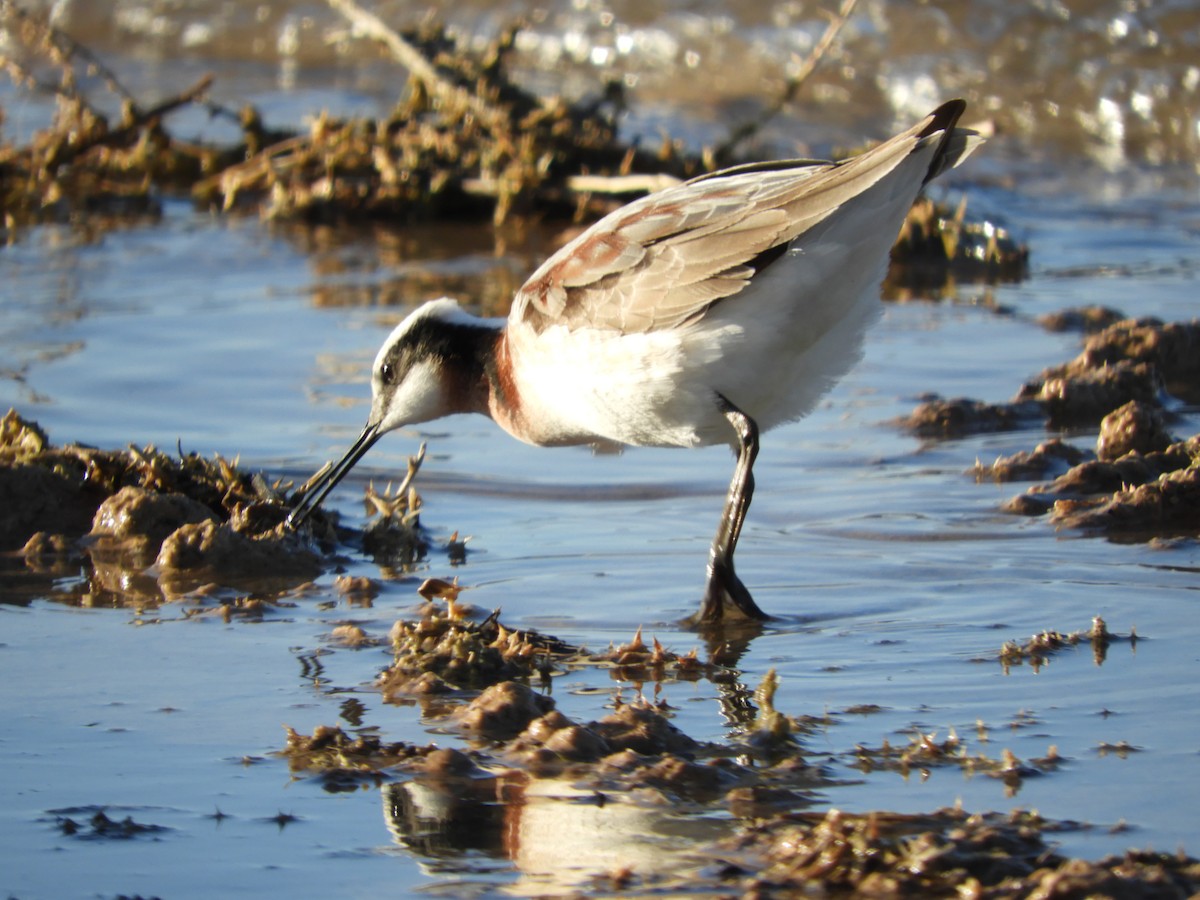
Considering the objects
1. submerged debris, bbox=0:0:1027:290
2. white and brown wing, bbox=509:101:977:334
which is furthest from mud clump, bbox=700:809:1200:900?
submerged debris, bbox=0:0:1027:290

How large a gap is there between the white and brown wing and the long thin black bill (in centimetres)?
93

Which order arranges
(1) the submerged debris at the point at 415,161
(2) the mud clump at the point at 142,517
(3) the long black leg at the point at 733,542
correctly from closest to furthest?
(3) the long black leg at the point at 733,542
(2) the mud clump at the point at 142,517
(1) the submerged debris at the point at 415,161

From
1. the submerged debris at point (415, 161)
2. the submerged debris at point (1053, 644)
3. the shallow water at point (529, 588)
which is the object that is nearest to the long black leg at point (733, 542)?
the shallow water at point (529, 588)

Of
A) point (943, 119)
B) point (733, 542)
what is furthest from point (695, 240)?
point (733, 542)

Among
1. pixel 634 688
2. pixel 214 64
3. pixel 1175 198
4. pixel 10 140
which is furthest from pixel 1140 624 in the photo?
pixel 214 64

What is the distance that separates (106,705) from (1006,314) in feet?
19.8

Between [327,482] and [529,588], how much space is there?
1.00m

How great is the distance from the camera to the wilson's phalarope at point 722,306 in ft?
18.0

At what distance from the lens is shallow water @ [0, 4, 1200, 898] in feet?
12.9

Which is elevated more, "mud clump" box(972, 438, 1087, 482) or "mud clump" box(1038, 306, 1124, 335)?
"mud clump" box(1038, 306, 1124, 335)

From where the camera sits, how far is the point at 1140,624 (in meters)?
5.20

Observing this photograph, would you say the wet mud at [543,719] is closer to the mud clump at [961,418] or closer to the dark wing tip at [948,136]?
the mud clump at [961,418]

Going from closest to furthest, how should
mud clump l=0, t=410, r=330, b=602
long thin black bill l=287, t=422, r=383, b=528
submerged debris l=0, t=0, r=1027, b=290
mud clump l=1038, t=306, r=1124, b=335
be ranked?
mud clump l=0, t=410, r=330, b=602
long thin black bill l=287, t=422, r=383, b=528
mud clump l=1038, t=306, r=1124, b=335
submerged debris l=0, t=0, r=1027, b=290

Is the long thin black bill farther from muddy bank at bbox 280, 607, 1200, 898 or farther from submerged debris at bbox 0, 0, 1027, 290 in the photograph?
submerged debris at bbox 0, 0, 1027, 290
